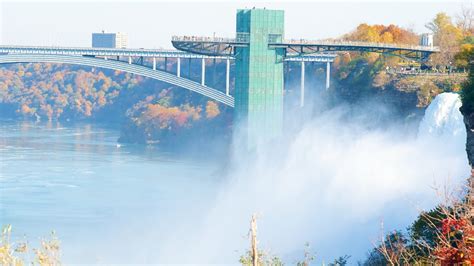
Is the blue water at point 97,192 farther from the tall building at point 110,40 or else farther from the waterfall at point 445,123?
the tall building at point 110,40

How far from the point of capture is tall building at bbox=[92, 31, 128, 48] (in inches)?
2403

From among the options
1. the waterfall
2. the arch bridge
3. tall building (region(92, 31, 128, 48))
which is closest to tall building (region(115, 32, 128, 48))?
tall building (region(92, 31, 128, 48))

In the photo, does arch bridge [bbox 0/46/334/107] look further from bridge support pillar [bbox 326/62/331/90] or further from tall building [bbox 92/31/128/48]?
tall building [bbox 92/31/128/48]

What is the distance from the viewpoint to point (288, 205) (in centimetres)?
2562

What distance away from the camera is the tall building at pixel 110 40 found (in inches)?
2403

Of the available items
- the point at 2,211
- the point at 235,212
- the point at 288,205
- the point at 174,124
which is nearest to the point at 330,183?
the point at 288,205

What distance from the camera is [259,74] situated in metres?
33.4

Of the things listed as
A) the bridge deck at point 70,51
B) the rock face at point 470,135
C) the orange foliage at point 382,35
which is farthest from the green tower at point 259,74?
the rock face at point 470,135

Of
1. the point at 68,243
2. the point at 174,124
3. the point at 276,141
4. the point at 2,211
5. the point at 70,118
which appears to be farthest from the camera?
the point at 70,118

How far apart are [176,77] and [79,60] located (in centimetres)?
372

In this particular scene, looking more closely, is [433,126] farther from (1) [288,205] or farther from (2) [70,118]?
(2) [70,118]

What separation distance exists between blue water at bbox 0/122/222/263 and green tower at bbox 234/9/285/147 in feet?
7.88

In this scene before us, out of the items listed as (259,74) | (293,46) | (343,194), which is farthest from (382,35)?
(343,194)

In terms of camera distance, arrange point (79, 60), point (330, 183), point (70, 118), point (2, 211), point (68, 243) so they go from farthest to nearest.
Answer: point (70, 118), point (79, 60), point (2, 211), point (330, 183), point (68, 243)
